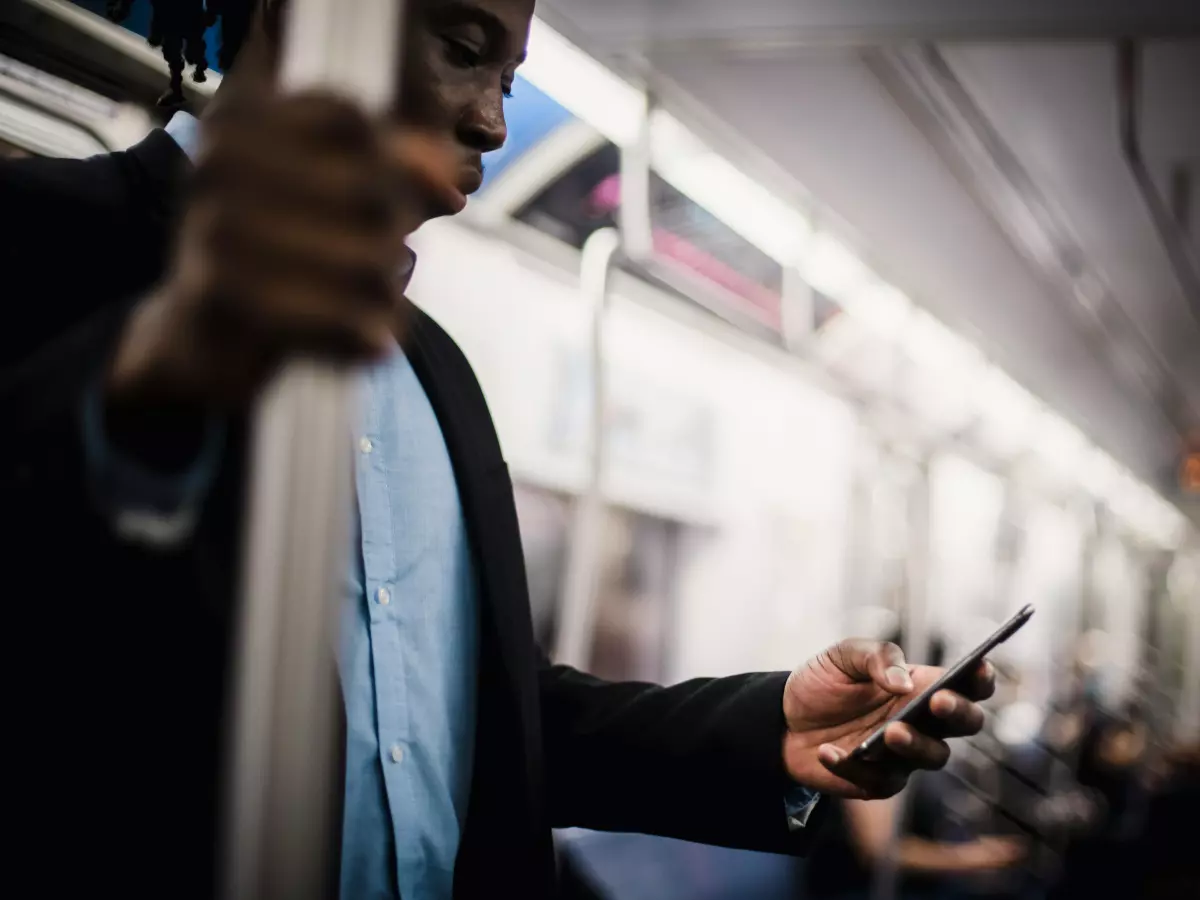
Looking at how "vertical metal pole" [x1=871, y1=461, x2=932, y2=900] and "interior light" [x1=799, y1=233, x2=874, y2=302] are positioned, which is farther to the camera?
"vertical metal pole" [x1=871, y1=461, x2=932, y2=900]

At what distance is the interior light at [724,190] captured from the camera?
2248mm

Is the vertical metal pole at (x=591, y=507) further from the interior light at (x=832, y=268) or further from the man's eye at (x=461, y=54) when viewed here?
the man's eye at (x=461, y=54)

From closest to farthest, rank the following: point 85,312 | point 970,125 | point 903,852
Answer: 1. point 85,312
2. point 970,125
3. point 903,852

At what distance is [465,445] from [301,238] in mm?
628

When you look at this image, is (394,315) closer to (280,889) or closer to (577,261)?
(280,889)

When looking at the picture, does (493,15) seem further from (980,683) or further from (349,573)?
(980,683)

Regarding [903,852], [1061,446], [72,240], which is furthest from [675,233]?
A: [1061,446]

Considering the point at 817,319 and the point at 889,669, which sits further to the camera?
the point at 817,319

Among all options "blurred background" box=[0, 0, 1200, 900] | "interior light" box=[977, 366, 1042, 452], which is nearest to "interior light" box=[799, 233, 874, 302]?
"blurred background" box=[0, 0, 1200, 900]

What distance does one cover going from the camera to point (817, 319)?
358 cm

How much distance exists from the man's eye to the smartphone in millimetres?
683

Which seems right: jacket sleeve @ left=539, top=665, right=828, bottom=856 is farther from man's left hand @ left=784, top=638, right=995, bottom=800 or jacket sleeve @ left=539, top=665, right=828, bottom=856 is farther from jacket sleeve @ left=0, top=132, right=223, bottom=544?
jacket sleeve @ left=0, top=132, right=223, bottom=544

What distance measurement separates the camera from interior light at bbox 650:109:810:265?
2.25 m

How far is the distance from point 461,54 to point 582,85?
112 centimetres
